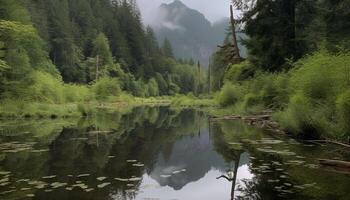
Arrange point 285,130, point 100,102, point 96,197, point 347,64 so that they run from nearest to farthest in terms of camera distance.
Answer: point 96,197 < point 347,64 < point 285,130 < point 100,102

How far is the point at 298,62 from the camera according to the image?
1878cm

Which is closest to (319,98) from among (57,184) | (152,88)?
(57,184)

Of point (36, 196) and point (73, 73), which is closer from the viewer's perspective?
point (36, 196)

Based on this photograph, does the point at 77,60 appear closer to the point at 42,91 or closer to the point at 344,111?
the point at 42,91

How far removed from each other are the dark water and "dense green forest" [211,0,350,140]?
Answer: 1.09 m

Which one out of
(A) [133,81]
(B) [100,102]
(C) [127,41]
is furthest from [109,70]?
(B) [100,102]

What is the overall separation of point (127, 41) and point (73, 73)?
32.0 metres

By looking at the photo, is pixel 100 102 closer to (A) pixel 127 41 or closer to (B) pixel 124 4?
(A) pixel 127 41

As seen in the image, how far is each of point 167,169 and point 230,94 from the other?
20.7 meters

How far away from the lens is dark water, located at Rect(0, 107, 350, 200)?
25.8 ft

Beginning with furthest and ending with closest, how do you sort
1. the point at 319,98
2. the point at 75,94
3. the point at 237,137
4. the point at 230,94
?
the point at 75,94 → the point at 230,94 → the point at 237,137 → the point at 319,98

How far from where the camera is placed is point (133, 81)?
87000mm

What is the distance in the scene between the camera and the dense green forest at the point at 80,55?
105 feet

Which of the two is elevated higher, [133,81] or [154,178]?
[133,81]
